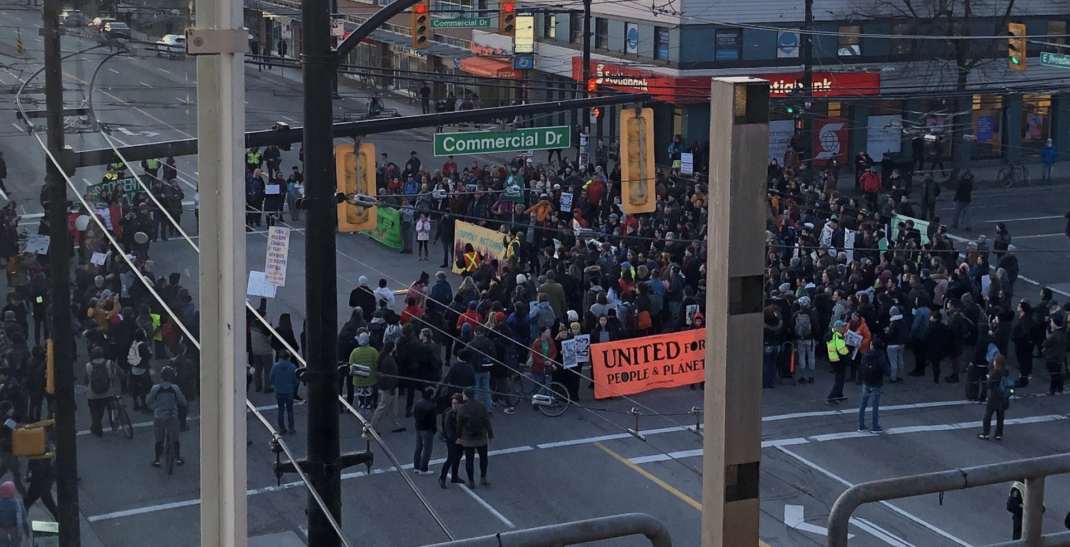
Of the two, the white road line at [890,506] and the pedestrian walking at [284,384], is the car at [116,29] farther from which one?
the pedestrian walking at [284,384]

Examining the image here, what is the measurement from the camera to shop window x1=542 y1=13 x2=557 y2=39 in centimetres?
4494

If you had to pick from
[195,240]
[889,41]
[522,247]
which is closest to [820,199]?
[522,247]

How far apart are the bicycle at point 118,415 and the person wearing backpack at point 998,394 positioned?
621 inches

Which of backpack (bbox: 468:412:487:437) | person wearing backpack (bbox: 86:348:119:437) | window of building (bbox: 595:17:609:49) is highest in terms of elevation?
window of building (bbox: 595:17:609:49)

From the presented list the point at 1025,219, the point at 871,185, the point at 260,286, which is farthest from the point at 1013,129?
the point at 260,286

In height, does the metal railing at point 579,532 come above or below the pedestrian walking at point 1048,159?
below

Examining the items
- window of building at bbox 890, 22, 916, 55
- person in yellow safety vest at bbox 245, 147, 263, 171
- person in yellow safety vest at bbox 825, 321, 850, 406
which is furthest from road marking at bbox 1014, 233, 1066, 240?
person in yellow safety vest at bbox 245, 147, 263, 171

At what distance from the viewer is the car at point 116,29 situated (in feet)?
8.75

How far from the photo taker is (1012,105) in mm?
41750

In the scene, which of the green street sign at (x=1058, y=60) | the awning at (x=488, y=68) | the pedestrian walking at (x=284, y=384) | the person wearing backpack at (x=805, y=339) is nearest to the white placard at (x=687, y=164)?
the green street sign at (x=1058, y=60)

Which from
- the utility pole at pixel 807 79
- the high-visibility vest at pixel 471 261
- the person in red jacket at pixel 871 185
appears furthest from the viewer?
the utility pole at pixel 807 79

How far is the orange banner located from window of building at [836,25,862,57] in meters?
23.9

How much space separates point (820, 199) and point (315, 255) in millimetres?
23251

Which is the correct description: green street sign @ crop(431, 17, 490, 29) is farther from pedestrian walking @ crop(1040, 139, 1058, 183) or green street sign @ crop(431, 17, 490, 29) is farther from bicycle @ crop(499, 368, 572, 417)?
pedestrian walking @ crop(1040, 139, 1058, 183)
